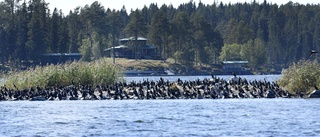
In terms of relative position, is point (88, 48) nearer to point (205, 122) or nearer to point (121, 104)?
point (121, 104)

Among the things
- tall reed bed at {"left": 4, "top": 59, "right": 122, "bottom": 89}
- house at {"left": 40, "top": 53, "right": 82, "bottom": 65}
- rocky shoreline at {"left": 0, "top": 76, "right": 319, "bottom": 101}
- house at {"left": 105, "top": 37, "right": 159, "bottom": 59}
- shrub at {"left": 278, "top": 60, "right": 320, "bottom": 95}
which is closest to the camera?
shrub at {"left": 278, "top": 60, "right": 320, "bottom": 95}

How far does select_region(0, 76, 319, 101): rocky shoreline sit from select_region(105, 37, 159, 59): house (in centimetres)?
10467

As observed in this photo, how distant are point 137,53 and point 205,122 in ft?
428

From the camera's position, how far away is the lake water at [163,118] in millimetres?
37594

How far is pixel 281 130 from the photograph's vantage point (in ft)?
122

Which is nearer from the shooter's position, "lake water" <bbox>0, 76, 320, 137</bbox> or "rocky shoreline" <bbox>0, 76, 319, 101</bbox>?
"lake water" <bbox>0, 76, 320, 137</bbox>

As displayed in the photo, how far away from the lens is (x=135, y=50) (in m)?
172

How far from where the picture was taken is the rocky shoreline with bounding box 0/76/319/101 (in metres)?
61.8

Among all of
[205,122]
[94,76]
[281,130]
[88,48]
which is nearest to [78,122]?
[205,122]

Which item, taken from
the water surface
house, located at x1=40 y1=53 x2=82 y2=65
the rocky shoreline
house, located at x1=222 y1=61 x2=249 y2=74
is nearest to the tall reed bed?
the rocky shoreline

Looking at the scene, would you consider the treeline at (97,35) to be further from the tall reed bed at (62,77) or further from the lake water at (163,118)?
the lake water at (163,118)

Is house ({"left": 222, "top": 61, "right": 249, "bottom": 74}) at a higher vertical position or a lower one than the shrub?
→ lower

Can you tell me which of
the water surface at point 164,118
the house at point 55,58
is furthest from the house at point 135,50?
the water surface at point 164,118

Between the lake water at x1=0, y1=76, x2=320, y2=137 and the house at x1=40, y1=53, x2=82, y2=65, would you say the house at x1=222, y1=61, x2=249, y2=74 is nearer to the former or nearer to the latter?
the house at x1=40, y1=53, x2=82, y2=65
